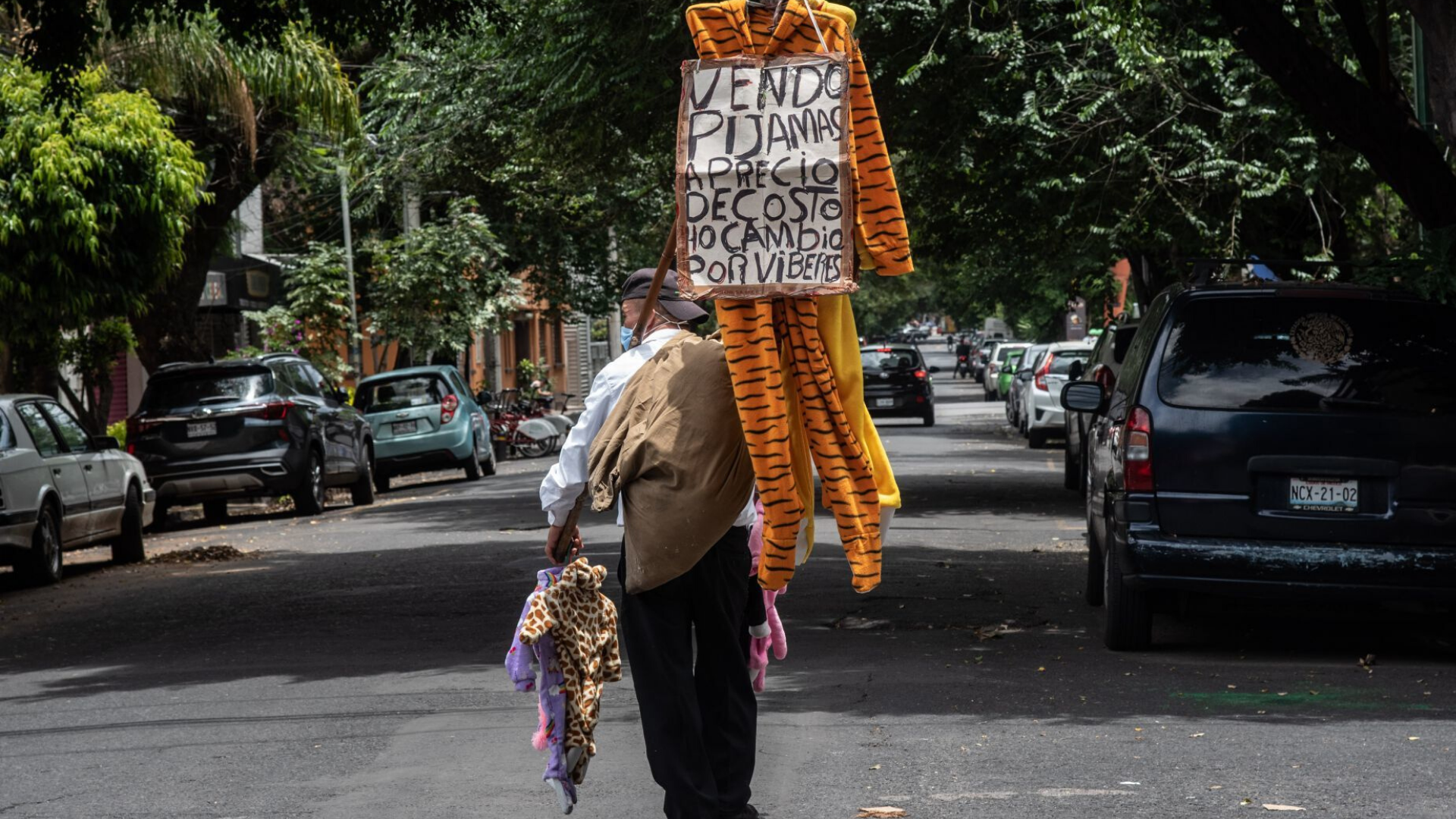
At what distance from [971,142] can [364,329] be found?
22201 mm

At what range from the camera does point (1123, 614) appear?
8.84 m

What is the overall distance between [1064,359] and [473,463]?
961cm

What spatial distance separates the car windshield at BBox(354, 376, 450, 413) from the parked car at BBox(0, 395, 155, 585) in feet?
29.5

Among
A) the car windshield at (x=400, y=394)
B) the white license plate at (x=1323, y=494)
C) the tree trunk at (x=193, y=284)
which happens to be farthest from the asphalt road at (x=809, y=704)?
the car windshield at (x=400, y=394)

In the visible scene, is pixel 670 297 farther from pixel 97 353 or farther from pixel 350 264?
pixel 350 264

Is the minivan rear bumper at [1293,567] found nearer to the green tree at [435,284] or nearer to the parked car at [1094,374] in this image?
the parked car at [1094,374]

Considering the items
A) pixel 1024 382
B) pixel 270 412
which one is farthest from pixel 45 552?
pixel 1024 382

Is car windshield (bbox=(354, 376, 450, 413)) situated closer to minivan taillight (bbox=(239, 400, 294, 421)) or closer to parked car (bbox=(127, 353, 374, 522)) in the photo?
parked car (bbox=(127, 353, 374, 522))

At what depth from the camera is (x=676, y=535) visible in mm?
5105

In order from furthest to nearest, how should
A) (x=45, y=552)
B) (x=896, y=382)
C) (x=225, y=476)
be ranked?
(x=896, y=382) → (x=225, y=476) → (x=45, y=552)

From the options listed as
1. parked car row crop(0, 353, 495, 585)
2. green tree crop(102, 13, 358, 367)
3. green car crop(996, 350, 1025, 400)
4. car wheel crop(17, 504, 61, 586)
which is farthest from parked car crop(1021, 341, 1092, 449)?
car wheel crop(17, 504, 61, 586)

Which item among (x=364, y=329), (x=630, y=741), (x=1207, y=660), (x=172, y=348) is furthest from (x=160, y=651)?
(x=364, y=329)

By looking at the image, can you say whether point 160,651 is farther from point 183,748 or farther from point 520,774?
Result: point 520,774

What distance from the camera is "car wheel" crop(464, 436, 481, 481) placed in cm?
2569
